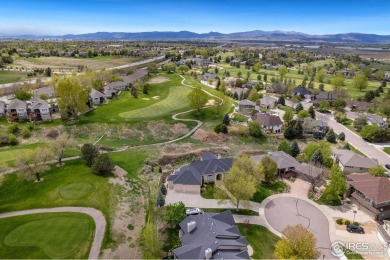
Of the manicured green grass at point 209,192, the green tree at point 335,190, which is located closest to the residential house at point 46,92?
the manicured green grass at point 209,192

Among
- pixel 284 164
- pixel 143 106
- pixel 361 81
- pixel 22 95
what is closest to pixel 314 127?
pixel 284 164

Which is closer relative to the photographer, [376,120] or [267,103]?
[376,120]

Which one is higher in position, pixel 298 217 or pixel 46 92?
pixel 46 92

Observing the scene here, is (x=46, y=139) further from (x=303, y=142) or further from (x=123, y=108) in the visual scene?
(x=303, y=142)

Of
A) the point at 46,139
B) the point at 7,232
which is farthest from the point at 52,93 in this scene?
the point at 7,232

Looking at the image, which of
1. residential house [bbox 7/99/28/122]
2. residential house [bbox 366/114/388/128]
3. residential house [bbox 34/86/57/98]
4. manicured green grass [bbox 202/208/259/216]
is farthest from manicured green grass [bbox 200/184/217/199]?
residential house [bbox 34/86/57/98]

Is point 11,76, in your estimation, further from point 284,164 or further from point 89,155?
point 284,164

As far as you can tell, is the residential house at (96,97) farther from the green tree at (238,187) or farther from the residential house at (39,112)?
the green tree at (238,187)
